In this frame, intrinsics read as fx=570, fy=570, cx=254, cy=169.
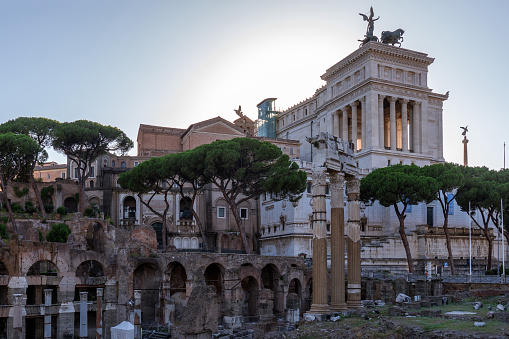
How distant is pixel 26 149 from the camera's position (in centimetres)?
3756

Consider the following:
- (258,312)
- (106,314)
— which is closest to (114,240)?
(106,314)

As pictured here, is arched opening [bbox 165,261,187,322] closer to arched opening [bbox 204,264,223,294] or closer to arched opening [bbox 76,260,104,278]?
arched opening [bbox 204,264,223,294]

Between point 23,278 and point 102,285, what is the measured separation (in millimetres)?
4774

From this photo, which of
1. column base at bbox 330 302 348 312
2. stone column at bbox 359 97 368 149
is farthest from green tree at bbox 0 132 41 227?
stone column at bbox 359 97 368 149

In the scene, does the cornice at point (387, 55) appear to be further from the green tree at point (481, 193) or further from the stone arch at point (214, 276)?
the stone arch at point (214, 276)

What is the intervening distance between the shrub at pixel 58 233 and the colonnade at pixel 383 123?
26.2 meters

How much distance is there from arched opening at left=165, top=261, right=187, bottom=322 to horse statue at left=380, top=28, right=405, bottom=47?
32.0 m

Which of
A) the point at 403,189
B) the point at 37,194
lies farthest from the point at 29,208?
the point at 403,189

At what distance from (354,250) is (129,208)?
28458mm

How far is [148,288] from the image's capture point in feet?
107

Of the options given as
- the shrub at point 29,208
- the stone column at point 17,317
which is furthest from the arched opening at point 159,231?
the stone column at point 17,317

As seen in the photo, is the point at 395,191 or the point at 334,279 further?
the point at 395,191

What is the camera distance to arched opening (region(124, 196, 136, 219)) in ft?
150

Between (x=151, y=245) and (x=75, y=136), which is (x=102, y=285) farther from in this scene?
(x=75, y=136)
